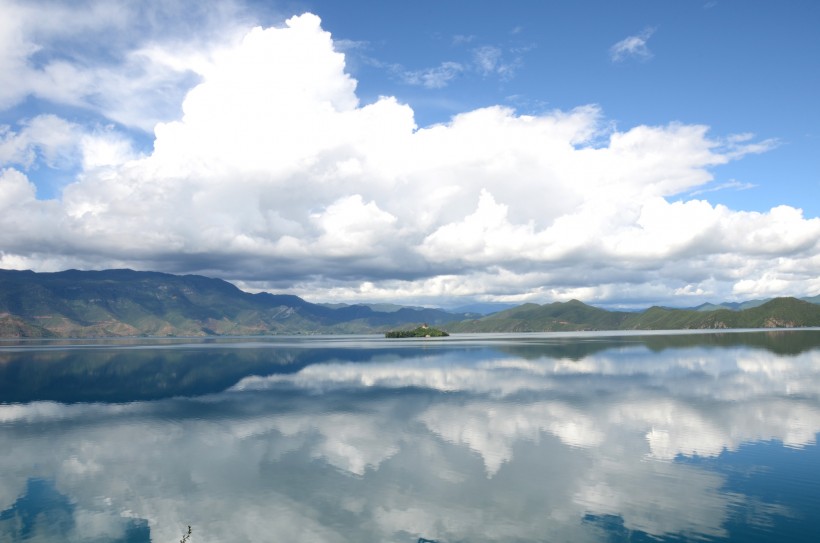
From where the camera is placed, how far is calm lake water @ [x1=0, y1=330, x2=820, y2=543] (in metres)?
33.9

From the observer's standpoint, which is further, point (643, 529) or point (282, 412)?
point (282, 412)

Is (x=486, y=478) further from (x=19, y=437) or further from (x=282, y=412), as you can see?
(x=19, y=437)

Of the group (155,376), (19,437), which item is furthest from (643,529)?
(155,376)

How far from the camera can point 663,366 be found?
471 feet

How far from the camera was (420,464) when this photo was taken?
48719 millimetres

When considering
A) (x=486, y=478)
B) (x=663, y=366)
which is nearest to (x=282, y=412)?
(x=486, y=478)

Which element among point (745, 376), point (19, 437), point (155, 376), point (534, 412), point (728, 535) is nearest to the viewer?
point (728, 535)

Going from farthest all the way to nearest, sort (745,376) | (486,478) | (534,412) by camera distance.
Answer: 1. (745,376)
2. (534,412)
3. (486,478)

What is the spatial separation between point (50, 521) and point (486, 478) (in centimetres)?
3410

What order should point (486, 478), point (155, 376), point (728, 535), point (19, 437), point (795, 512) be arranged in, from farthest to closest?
point (155, 376)
point (19, 437)
point (486, 478)
point (795, 512)
point (728, 535)

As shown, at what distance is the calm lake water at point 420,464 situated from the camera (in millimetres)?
33875

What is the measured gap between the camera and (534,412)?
74.4m

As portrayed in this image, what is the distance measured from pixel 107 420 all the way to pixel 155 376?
69.2m

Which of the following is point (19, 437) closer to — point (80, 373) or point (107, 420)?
point (107, 420)
